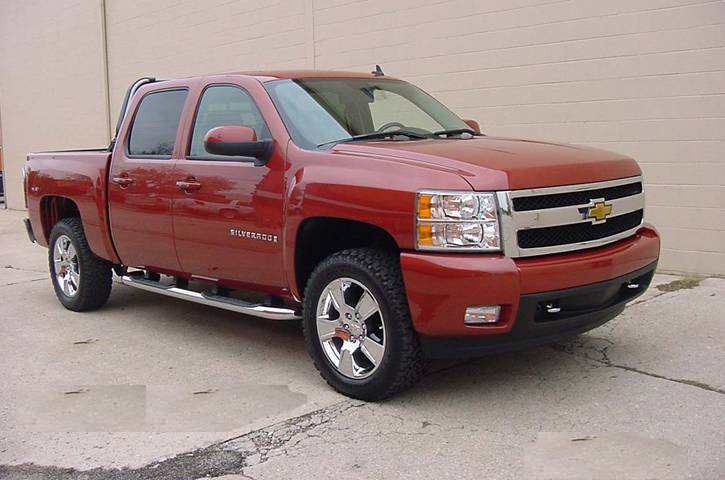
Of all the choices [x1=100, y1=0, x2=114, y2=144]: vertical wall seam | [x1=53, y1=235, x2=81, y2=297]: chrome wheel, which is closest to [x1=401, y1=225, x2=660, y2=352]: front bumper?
[x1=53, y1=235, x2=81, y2=297]: chrome wheel

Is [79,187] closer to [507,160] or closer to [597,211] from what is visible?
[507,160]

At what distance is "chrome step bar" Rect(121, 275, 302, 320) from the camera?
16.6 feet

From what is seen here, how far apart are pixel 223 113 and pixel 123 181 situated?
116 cm

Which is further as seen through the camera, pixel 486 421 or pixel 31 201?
pixel 31 201

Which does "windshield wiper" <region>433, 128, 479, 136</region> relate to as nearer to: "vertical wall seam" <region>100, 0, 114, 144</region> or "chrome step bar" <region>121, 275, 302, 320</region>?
"chrome step bar" <region>121, 275, 302, 320</region>

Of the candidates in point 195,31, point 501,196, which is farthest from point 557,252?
point 195,31

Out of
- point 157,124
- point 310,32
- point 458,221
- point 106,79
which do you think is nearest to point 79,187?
point 157,124

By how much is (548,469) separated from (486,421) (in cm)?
64

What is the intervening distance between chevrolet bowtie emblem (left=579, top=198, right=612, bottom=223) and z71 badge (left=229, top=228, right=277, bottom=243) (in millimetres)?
1886

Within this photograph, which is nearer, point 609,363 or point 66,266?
point 609,363

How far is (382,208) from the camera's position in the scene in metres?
4.32

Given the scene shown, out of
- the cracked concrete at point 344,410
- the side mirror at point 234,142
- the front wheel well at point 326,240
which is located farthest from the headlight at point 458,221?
the side mirror at point 234,142

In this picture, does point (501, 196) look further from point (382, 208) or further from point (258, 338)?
point (258, 338)

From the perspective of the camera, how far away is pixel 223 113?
5668 millimetres
